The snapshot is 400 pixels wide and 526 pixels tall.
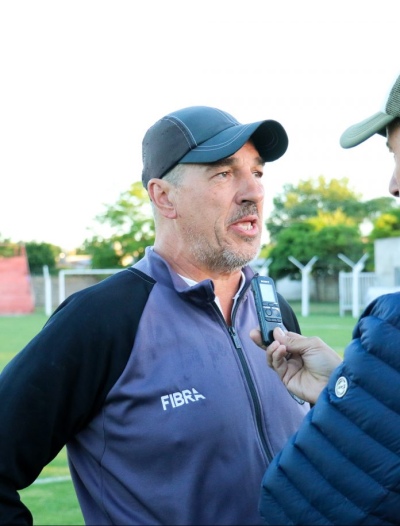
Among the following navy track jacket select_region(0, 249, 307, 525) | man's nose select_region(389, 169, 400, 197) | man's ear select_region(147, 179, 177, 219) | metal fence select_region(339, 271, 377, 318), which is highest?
man's nose select_region(389, 169, 400, 197)

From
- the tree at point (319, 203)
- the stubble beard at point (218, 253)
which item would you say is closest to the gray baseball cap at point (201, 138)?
the stubble beard at point (218, 253)

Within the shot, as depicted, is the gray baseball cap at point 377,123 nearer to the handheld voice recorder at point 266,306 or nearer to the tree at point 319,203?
the handheld voice recorder at point 266,306

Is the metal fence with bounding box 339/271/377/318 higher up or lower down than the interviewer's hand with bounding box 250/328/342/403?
lower down

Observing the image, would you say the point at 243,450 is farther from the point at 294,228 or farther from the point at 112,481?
the point at 294,228

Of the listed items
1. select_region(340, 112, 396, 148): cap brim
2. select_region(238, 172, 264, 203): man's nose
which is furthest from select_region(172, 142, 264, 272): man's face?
select_region(340, 112, 396, 148): cap brim

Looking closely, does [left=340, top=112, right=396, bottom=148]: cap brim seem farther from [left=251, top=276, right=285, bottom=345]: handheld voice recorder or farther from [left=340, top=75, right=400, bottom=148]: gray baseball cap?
[left=251, top=276, right=285, bottom=345]: handheld voice recorder

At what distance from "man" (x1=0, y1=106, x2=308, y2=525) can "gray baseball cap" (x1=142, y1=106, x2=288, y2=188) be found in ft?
0.04

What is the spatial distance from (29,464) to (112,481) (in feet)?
0.82

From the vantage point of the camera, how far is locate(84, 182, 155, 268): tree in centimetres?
6000

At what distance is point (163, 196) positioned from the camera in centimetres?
268

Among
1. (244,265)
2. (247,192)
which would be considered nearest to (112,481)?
(244,265)

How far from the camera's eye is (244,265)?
259 cm

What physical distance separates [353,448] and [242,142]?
126cm

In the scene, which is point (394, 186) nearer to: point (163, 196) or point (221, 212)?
point (221, 212)
